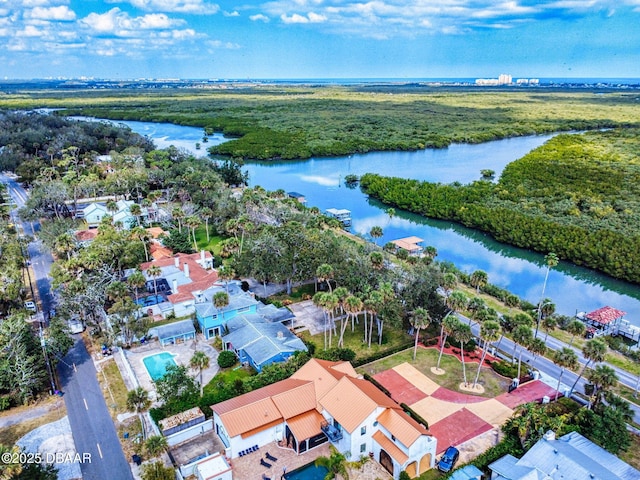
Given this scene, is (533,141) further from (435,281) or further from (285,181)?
(435,281)

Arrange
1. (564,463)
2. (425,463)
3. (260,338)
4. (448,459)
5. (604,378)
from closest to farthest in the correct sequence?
1. (564,463)
2. (425,463)
3. (448,459)
4. (604,378)
5. (260,338)

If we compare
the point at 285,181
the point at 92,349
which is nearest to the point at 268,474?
the point at 92,349

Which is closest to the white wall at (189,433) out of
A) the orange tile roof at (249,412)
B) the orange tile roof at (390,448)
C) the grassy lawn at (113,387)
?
the orange tile roof at (249,412)

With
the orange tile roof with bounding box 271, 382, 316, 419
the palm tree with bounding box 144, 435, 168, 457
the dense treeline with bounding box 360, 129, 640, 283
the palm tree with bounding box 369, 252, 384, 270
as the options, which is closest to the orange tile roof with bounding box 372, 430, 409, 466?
the orange tile roof with bounding box 271, 382, 316, 419

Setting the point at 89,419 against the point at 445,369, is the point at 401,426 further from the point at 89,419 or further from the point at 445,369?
the point at 89,419

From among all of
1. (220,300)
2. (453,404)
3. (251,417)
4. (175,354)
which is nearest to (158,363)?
(175,354)

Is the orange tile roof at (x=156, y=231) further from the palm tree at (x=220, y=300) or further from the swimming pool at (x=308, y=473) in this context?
the swimming pool at (x=308, y=473)

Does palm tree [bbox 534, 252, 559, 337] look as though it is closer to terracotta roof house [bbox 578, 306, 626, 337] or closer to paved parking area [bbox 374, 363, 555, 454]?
terracotta roof house [bbox 578, 306, 626, 337]
